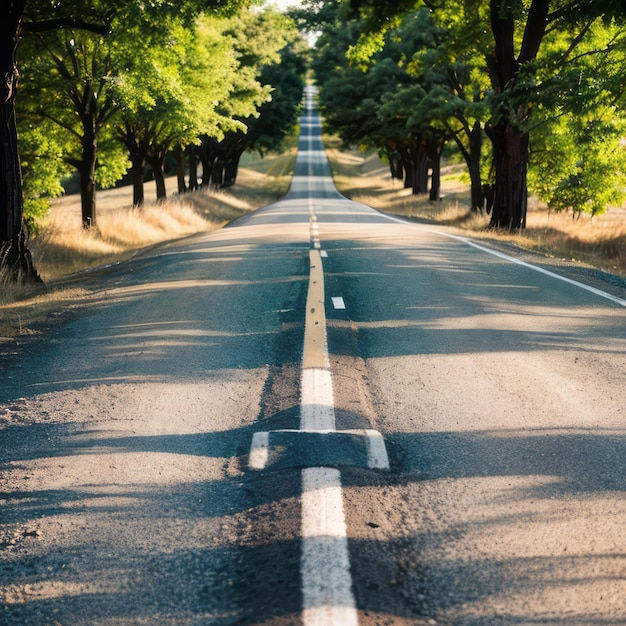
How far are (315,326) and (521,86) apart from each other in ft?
43.3

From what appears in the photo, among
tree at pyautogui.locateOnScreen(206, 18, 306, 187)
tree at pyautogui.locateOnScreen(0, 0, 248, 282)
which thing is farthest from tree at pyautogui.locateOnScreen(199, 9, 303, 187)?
tree at pyautogui.locateOnScreen(0, 0, 248, 282)

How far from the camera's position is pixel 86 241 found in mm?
20969

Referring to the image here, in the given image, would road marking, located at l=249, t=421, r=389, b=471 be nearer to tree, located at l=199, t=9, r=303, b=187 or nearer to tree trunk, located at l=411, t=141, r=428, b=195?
tree, located at l=199, t=9, r=303, b=187

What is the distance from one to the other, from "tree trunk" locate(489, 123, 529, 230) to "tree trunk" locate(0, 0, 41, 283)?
557 inches

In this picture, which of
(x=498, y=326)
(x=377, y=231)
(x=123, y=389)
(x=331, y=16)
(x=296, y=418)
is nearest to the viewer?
(x=296, y=418)

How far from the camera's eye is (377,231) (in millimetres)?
22047

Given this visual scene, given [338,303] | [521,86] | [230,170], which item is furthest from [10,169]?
[230,170]

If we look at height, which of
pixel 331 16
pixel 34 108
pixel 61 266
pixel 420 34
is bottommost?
pixel 61 266

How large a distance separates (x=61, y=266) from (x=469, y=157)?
24.2m

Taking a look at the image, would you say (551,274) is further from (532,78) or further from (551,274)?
(532,78)

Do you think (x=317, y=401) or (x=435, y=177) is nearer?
(x=317, y=401)

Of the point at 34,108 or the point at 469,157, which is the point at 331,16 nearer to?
the point at 469,157

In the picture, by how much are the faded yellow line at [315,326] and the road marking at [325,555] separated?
2.49 m

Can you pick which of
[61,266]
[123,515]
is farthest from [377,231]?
[123,515]
